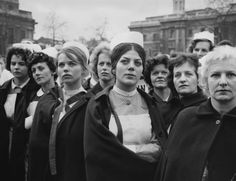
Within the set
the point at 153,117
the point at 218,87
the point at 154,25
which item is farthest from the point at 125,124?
the point at 154,25

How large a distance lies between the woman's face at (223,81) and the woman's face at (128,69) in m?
0.75

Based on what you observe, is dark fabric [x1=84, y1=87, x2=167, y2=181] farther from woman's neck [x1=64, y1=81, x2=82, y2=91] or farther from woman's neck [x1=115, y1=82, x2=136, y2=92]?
woman's neck [x1=64, y1=81, x2=82, y2=91]

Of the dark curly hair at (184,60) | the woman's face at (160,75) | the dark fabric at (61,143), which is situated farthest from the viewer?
the woman's face at (160,75)

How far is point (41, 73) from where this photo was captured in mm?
5168

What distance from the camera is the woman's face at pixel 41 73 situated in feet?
17.0

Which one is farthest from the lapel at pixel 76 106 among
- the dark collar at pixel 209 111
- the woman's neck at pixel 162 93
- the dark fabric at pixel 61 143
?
the woman's neck at pixel 162 93

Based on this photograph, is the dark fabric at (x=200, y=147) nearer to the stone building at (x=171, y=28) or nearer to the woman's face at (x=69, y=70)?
the woman's face at (x=69, y=70)

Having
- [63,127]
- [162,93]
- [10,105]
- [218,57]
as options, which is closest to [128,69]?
[218,57]

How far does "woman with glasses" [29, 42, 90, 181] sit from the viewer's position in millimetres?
4000

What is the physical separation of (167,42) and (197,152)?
74049 millimetres

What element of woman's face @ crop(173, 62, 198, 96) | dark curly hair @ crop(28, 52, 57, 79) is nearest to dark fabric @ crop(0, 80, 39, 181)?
dark curly hair @ crop(28, 52, 57, 79)

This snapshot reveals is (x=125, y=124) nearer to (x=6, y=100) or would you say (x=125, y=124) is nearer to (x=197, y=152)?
(x=197, y=152)

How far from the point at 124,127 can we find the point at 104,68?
1.78 metres

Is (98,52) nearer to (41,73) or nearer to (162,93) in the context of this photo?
(41,73)
